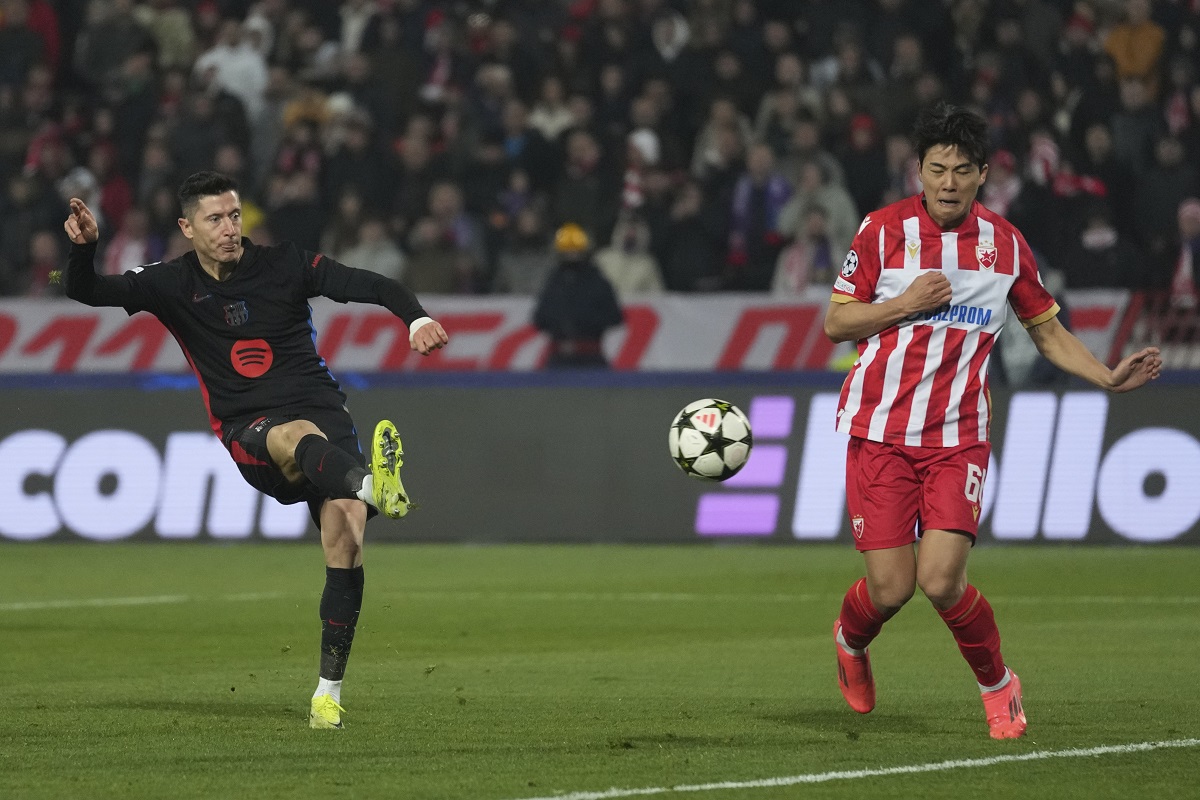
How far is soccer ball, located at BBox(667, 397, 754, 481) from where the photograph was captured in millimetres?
8336

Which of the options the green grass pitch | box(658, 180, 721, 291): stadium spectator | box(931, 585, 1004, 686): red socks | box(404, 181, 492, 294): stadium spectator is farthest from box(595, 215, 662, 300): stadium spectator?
box(931, 585, 1004, 686): red socks

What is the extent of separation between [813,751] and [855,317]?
60.1 inches

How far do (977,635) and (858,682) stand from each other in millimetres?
625

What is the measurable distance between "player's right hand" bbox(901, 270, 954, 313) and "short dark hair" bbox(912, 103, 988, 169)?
0.44 meters

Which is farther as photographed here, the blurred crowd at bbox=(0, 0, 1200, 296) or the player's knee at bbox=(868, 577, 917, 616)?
the blurred crowd at bbox=(0, 0, 1200, 296)

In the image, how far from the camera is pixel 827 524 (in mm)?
15172

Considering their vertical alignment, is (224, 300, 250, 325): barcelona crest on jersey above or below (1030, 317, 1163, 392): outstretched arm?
below

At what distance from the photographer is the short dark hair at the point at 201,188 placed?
25.2ft

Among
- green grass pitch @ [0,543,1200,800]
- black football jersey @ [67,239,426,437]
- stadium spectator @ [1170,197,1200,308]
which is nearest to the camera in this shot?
green grass pitch @ [0,543,1200,800]

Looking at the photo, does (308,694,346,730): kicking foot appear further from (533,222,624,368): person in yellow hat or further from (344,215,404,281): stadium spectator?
(344,215,404,281): stadium spectator

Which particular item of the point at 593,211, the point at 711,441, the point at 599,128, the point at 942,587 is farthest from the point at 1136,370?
the point at 599,128

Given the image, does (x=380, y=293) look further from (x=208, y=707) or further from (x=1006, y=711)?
(x=1006, y=711)

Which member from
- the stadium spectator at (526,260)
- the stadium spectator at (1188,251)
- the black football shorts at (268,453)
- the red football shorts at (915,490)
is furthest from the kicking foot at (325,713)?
the stadium spectator at (526,260)

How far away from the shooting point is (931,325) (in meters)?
7.11
